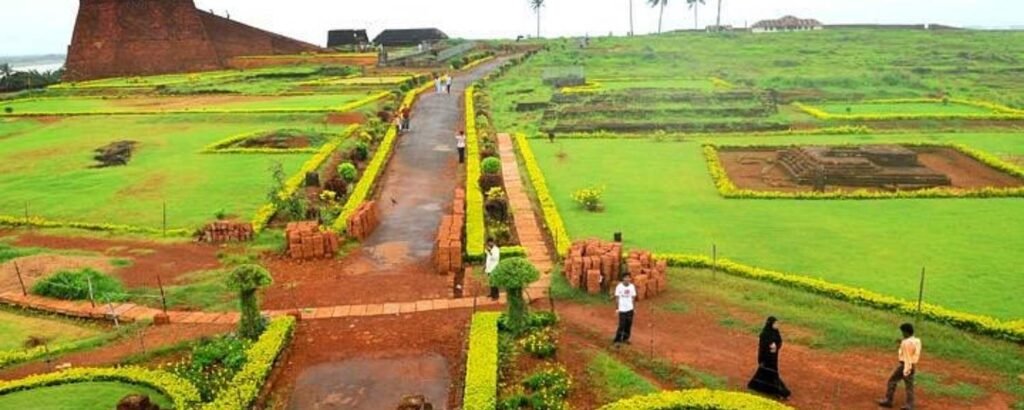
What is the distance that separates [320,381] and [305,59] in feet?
173

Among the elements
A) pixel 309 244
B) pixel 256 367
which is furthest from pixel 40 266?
pixel 256 367

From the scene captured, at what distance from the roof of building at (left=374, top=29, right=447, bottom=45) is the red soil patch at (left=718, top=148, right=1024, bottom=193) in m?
54.4

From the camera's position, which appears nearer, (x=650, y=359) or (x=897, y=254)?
(x=650, y=359)

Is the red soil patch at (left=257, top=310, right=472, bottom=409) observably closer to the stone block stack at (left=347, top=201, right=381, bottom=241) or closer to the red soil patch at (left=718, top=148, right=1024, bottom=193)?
the stone block stack at (left=347, top=201, right=381, bottom=241)

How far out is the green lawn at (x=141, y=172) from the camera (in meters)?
18.8

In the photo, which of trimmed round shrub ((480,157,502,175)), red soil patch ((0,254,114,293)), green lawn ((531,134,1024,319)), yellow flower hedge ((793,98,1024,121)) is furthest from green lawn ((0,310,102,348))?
yellow flower hedge ((793,98,1024,121))

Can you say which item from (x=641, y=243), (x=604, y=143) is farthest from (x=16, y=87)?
(x=641, y=243)

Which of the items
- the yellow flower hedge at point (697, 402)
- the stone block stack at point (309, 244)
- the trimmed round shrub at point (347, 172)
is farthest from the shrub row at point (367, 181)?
the yellow flower hedge at point (697, 402)

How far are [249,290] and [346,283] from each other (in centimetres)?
303

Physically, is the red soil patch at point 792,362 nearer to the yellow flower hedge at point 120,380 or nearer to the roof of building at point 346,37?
the yellow flower hedge at point 120,380

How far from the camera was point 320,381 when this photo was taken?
9992 mm

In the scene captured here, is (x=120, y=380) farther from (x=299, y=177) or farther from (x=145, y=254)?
(x=299, y=177)

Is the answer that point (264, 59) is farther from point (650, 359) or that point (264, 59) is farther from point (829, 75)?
point (650, 359)

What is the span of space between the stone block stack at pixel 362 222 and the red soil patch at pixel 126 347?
4.56 m
